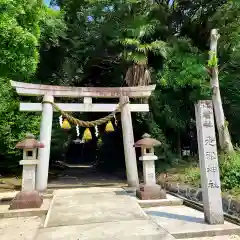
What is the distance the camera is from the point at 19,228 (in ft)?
18.1

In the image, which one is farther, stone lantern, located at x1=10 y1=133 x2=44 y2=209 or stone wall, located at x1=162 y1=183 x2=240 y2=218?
stone lantern, located at x1=10 y1=133 x2=44 y2=209

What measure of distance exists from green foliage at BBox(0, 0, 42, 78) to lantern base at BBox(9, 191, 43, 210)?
510 centimetres

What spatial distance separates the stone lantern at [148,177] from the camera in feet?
25.2

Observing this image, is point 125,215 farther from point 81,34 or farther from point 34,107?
point 81,34

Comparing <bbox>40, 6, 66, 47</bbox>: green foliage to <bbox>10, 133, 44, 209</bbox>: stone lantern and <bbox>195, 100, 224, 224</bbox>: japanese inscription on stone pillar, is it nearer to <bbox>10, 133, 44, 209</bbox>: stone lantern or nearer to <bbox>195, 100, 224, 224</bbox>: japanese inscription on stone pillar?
<bbox>10, 133, 44, 209</bbox>: stone lantern

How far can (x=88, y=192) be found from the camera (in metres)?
9.26

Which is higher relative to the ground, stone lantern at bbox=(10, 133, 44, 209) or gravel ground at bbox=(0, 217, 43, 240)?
stone lantern at bbox=(10, 133, 44, 209)

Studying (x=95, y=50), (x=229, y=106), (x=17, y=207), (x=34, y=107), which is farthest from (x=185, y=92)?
(x=17, y=207)

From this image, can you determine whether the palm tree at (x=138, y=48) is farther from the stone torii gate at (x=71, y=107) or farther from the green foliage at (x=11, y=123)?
the green foliage at (x=11, y=123)

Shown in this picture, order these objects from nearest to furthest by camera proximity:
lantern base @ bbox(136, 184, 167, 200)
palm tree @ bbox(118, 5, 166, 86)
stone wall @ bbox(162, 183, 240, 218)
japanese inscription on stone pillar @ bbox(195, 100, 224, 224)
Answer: japanese inscription on stone pillar @ bbox(195, 100, 224, 224), stone wall @ bbox(162, 183, 240, 218), lantern base @ bbox(136, 184, 167, 200), palm tree @ bbox(118, 5, 166, 86)

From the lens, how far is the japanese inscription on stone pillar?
17.1ft

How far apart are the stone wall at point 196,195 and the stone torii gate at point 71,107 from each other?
1.50m

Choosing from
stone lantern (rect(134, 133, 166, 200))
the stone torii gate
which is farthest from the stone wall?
the stone torii gate

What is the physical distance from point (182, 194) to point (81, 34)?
34.2 feet
